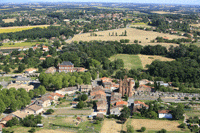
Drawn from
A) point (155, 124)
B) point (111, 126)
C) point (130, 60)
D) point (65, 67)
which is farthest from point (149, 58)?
point (111, 126)

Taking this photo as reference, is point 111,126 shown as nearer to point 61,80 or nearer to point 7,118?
point 7,118

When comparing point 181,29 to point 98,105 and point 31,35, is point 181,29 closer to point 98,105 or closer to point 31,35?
point 31,35

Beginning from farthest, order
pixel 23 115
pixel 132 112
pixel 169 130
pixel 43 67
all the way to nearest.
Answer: pixel 43 67, pixel 132 112, pixel 23 115, pixel 169 130

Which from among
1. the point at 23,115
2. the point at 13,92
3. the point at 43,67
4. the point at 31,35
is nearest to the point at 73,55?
the point at 43,67

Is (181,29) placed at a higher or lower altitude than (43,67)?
higher

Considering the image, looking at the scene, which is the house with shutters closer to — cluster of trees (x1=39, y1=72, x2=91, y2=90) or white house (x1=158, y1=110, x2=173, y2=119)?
cluster of trees (x1=39, y1=72, x2=91, y2=90)

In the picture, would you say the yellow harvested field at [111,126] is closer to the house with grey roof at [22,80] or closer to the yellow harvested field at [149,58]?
the house with grey roof at [22,80]

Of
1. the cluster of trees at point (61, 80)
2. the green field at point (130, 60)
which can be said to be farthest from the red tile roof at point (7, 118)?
the green field at point (130, 60)
